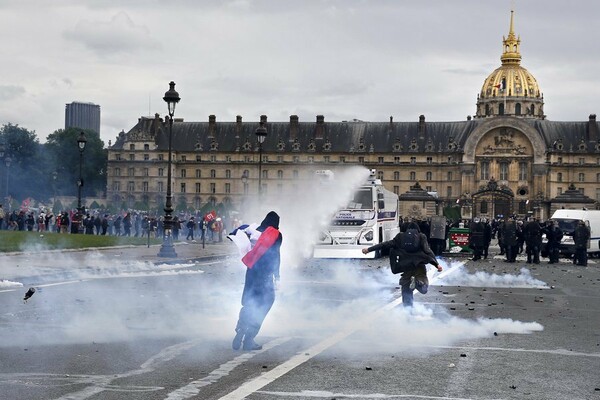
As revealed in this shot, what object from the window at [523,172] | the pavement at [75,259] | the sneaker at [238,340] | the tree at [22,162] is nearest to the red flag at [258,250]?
the sneaker at [238,340]

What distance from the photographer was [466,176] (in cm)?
15875

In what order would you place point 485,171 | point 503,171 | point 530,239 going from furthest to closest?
point 485,171
point 503,171
point 530,239

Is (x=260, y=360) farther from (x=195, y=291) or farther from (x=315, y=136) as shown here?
(x=315, y=136)

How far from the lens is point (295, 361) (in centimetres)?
1213

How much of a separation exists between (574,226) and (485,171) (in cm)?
10923

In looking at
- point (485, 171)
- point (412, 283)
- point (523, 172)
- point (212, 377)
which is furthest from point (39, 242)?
point (523, 172)

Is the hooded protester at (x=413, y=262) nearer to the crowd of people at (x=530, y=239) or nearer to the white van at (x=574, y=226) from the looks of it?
the crowd of people at (x=530, y=239)

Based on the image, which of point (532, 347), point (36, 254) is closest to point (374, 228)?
point (36, 254)

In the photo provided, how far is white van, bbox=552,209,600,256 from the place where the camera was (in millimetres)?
48531

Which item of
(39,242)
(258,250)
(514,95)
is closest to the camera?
(258,250)

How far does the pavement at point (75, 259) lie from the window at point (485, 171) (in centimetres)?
11934

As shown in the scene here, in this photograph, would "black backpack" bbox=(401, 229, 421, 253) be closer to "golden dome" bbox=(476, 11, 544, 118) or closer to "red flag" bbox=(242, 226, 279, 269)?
"red flag" bbox=(242, 226, 279, 269)

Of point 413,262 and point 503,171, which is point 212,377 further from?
point 503,171

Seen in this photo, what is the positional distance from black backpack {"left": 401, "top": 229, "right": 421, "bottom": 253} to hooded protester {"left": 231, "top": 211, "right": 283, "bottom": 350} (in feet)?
15.5
